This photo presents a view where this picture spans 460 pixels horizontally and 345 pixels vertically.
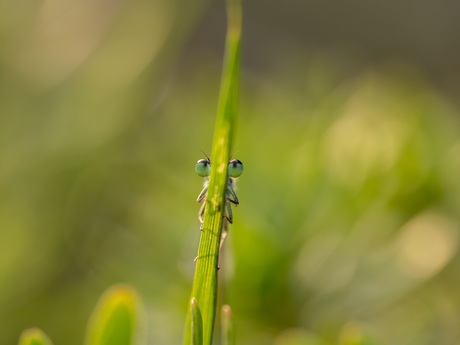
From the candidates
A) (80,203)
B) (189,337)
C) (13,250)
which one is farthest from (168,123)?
(189,337)

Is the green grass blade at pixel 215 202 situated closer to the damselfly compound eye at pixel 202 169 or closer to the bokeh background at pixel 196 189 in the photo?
the damselfly compound eye at pixel 202 169

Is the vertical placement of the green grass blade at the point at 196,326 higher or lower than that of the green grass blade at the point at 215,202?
lower

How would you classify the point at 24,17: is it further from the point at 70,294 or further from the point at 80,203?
the point at 70,294

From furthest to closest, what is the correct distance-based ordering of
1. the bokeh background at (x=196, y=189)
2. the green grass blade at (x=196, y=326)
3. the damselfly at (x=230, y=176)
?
the bokeh background at (x=196, y=189), the damselfly at (x=230, y=176), the green grass blade at (x=196, y=326)

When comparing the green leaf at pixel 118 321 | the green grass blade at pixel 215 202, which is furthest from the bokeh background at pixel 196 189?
the green grass blade at pixel 215 202

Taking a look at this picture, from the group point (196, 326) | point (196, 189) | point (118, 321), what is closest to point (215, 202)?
point (196, 326)

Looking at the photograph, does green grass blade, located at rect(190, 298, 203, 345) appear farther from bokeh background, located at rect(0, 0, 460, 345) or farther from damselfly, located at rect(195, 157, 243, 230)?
bokeh background, located at rect(0, 0, 460, 345)
